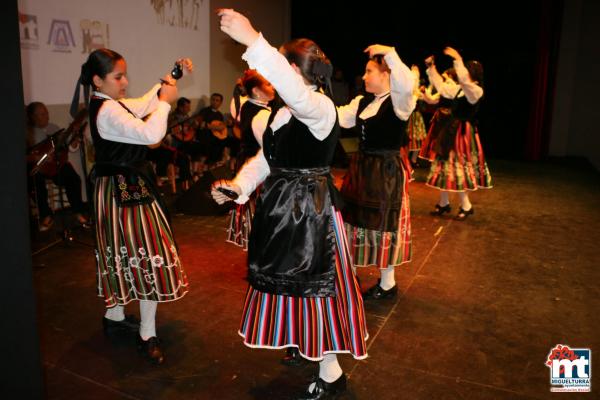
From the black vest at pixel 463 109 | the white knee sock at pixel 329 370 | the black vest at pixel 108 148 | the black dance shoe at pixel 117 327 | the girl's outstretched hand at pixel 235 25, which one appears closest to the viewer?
the girl's outstretched hand at pixel 235 25

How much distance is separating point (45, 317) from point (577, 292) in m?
3.32

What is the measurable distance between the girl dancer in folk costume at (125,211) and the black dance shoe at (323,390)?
0.75 meters

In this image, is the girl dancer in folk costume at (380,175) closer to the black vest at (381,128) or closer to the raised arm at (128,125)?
the black vest at (381,128)

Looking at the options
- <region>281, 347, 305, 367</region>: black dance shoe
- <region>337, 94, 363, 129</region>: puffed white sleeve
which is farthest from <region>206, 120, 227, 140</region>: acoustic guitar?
<region>281, 347, 305, 367</region>: black dance shoe

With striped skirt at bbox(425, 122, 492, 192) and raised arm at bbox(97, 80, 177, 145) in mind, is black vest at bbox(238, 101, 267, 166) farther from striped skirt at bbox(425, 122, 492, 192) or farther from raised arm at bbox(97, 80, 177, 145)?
striped skirt at bbox(425, 122, 492, 192)

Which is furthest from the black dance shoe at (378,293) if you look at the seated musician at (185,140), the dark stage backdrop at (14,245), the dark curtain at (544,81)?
the dark curtain at (544,81)

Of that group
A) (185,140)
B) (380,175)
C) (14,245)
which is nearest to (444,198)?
(380,175)

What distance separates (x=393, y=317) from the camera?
3092 mm

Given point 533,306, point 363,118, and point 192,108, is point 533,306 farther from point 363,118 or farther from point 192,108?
point 192,108

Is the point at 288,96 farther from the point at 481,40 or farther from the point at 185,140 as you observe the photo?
the point at 481,40

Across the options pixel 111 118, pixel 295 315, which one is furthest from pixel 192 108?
pixel 295 315

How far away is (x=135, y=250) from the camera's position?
2.42m

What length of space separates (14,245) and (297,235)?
1066 mm

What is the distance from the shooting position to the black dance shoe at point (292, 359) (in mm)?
2551
